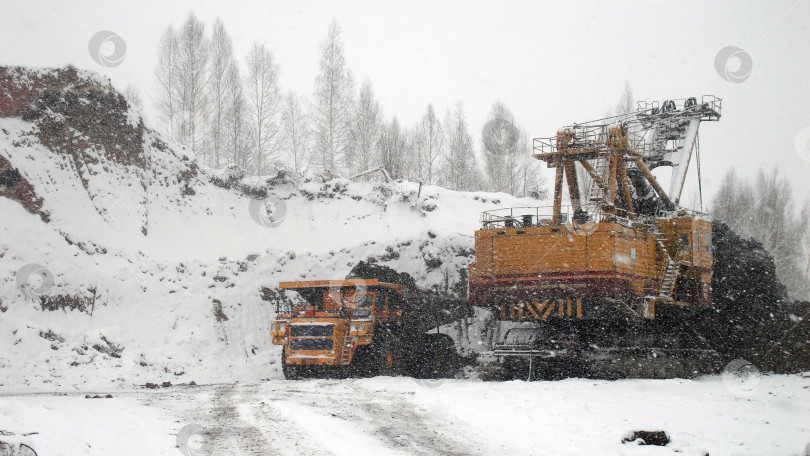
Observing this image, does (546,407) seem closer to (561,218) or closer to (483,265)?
(483,265)

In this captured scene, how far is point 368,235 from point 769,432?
72.0ft

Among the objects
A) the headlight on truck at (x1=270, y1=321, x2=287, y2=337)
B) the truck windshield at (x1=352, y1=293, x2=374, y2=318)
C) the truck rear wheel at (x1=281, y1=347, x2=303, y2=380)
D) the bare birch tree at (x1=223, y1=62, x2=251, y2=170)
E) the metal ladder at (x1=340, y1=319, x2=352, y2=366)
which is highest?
the bare birch tree at (x1=223, y1=62, x2=251, y2=170)

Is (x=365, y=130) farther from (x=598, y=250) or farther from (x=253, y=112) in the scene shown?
(x=598, y=250)

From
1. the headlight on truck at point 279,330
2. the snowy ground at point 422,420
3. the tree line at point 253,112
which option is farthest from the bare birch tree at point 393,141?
the snowy ground at point 422,420

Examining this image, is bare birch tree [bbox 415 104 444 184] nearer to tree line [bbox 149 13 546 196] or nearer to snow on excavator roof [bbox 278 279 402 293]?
tree line [bbox 149 13 546 196]

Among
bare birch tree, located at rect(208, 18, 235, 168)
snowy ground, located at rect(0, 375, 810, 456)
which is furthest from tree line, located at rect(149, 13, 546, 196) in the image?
snowy ground, located at rect(0, 375, 810, 456)
